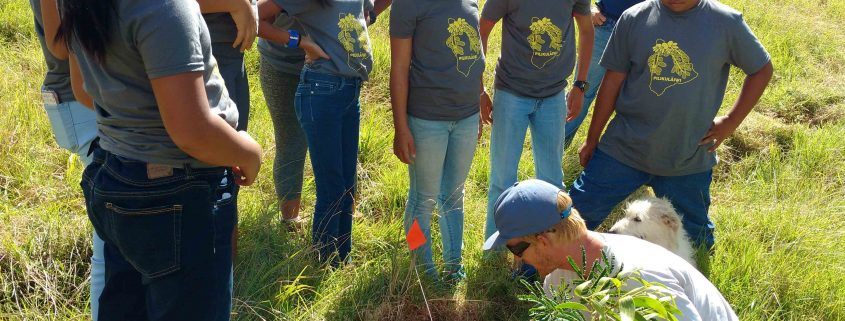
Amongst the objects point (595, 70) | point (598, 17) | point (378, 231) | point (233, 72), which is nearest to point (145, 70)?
point (233, 72)

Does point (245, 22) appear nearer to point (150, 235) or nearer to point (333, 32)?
point (333, 32)

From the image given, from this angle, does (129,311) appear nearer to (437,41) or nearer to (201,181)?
(201,181)

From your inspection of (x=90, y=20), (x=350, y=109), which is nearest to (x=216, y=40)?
(x=350, y=109)

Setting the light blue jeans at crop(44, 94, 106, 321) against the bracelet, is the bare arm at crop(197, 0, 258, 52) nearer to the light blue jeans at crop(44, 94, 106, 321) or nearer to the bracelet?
the bracelet

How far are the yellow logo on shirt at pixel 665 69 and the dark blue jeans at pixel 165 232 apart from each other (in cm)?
227

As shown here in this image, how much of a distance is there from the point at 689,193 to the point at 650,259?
5.50ft

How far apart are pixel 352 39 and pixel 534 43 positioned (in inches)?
38.5

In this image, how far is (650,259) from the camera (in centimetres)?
243

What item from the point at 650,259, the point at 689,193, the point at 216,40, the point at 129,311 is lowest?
the point at 689,193

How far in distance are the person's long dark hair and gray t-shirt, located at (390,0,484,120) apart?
1640 millimetres

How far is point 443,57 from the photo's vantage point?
3549 millimetres

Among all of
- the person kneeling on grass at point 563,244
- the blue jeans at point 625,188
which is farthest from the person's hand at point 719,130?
the person kneeling on grass at point 563,244

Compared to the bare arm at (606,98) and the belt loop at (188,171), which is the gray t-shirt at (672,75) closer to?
the bare arm at (606,98)

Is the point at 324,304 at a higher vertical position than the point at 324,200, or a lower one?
lower
